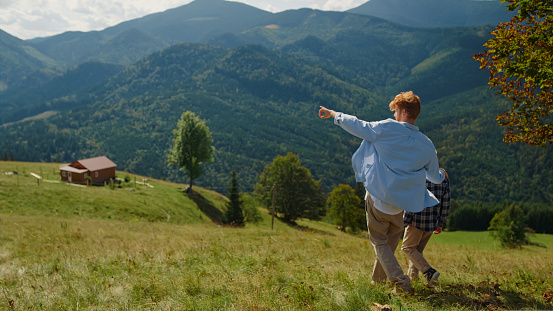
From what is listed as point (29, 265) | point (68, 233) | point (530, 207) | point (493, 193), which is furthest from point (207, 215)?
point (493, 193)

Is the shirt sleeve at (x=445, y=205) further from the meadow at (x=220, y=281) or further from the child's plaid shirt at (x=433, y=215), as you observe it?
the meadow at (x=220, y=281)

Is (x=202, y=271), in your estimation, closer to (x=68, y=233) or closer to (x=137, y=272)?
(x=137, y=272)

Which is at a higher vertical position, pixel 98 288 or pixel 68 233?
pixel 98 288

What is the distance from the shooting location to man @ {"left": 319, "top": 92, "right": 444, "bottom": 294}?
4.14 metres

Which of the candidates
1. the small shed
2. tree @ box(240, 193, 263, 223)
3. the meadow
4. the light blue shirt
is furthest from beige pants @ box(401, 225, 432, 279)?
the small shed

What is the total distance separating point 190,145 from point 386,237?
159 feet

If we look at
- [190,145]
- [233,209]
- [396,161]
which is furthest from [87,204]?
[396,161]

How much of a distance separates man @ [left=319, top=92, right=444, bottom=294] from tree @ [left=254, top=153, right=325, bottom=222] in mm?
44194

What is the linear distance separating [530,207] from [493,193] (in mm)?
122948

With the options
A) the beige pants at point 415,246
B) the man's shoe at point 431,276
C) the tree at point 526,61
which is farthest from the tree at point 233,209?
the tree at point 526,61

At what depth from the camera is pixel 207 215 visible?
4406cm

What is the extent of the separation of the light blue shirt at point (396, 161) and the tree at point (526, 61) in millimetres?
2489

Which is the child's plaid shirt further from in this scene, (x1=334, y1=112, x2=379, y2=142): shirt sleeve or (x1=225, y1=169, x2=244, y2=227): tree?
(x1=225, y1=169, x2=244, y2=227): tree

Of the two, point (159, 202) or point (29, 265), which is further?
point (159, 202)
